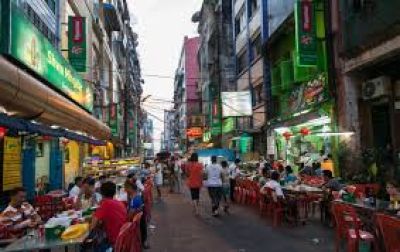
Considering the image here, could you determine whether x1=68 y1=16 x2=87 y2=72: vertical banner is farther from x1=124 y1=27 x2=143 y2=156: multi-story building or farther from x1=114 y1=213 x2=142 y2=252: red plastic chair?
x1=124 y1=27 x2=143 y2=156: multi-story building

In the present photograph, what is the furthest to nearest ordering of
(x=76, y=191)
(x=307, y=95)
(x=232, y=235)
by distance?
(x=307, y=95) < (x=76, y=191) < (x=232, y=235)

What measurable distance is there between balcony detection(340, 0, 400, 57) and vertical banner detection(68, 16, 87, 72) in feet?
36.7

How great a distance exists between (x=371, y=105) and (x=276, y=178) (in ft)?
27.1

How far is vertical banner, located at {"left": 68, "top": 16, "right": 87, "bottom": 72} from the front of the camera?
74.1 feet

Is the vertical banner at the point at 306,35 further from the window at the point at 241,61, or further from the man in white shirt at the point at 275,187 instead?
the window at the point at 241,61

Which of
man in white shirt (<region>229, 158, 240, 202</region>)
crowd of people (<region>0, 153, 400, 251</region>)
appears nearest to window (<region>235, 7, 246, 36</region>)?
crowd of people (<region>0, 153, 400, 251</region>)

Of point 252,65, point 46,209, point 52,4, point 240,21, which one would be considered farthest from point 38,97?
point 240,21

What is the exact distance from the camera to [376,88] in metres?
18.6

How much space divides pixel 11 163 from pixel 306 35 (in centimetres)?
1291

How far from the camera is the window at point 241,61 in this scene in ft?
132

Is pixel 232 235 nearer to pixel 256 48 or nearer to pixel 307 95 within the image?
pixel 307 95

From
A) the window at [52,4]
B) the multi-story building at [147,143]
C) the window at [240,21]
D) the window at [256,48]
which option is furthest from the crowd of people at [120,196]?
the multi-story building at [147,143]

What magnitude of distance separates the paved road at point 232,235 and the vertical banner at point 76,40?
32.5ft

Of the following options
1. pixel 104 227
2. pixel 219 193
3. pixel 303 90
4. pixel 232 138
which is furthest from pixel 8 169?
pixel 232 138
